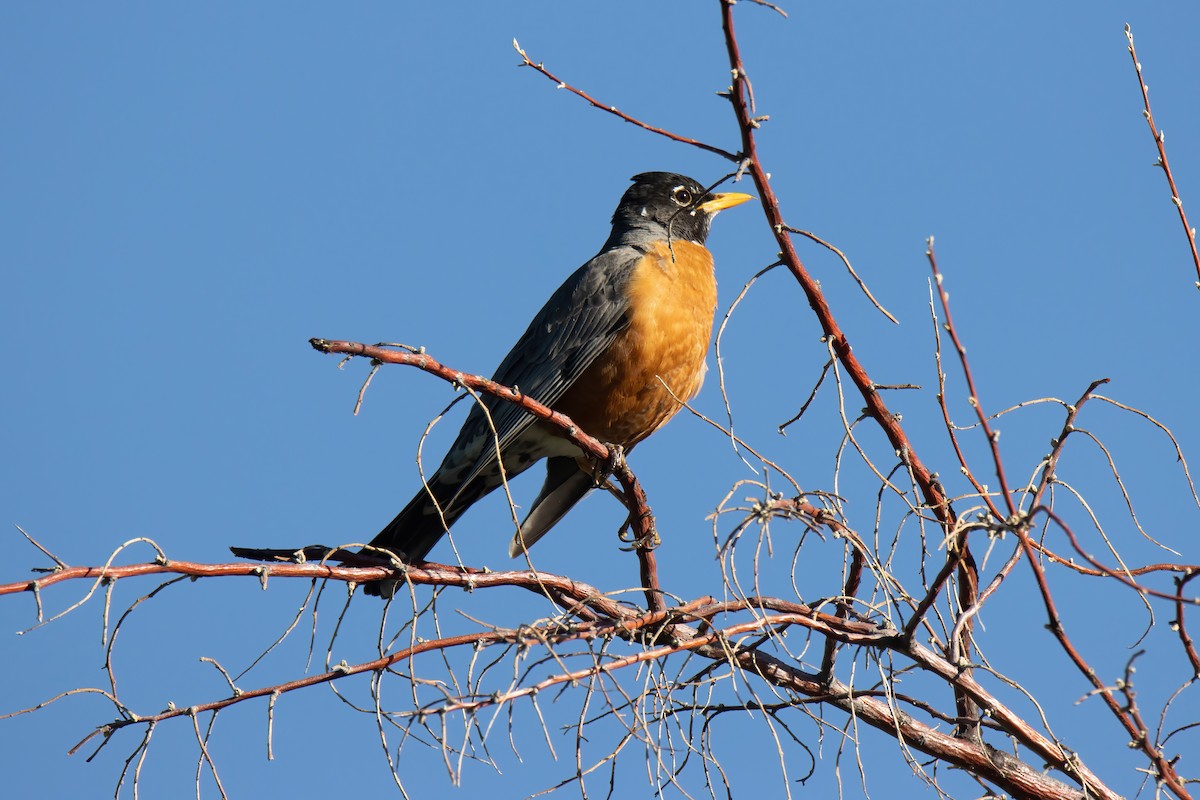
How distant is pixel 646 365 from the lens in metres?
4.97

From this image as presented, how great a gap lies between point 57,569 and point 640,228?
4124 millimetres

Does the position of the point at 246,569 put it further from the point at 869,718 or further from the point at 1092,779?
the point at 1092,779

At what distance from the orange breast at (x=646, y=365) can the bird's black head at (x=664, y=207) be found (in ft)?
2.64

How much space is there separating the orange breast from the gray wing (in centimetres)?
7

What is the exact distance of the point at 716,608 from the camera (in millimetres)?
2648

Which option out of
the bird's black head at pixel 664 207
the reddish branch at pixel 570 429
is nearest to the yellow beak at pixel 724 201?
the bird's black head at pixel 664 207

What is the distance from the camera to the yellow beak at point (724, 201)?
19.7ft

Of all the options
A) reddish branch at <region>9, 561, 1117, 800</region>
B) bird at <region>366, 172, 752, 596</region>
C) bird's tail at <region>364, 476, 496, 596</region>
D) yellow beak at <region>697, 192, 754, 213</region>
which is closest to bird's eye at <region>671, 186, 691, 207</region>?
yellow beak at <region>697, 192, 754, 213</region>

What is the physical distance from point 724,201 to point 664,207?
321mm

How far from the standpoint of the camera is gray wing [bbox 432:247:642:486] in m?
4.71

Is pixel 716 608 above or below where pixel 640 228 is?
below

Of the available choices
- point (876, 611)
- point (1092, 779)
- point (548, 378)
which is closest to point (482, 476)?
point (548, 378)

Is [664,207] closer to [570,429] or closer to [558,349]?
[558,349]

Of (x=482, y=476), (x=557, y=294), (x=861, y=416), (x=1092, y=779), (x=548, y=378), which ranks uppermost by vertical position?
(x=557, y=294)
